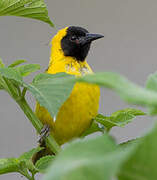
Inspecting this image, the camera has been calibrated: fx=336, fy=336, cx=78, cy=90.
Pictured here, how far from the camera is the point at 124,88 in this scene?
122 mm

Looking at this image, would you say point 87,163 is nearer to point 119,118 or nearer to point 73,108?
point 119,118

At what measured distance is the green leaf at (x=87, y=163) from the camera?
105mm

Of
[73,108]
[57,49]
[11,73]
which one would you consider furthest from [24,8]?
[57,49]

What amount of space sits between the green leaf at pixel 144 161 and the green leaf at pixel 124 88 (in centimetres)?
1

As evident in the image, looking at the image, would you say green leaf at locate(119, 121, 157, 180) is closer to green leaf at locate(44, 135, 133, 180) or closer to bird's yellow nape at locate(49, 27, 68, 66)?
green leaf at locate(44, 135, 133, 180)

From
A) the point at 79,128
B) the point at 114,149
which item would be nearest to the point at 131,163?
the point at 114,149

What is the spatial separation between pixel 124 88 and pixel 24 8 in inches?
17.5

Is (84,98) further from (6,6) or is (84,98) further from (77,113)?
(6,6)

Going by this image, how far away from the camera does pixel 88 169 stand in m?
0.11

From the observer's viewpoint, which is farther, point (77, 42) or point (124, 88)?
point (77, 42)

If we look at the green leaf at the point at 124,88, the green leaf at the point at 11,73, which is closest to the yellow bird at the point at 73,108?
the green leaf at the point at 11,73

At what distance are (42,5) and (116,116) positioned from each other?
213 millimetres

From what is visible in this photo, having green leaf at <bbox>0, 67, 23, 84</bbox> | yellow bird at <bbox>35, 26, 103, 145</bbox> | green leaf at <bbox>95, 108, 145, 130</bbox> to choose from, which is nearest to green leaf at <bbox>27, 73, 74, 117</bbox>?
green leaf at <bbox>0, 67, 23, 84</bbox>

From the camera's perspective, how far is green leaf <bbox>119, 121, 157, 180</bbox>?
4.6 inches
